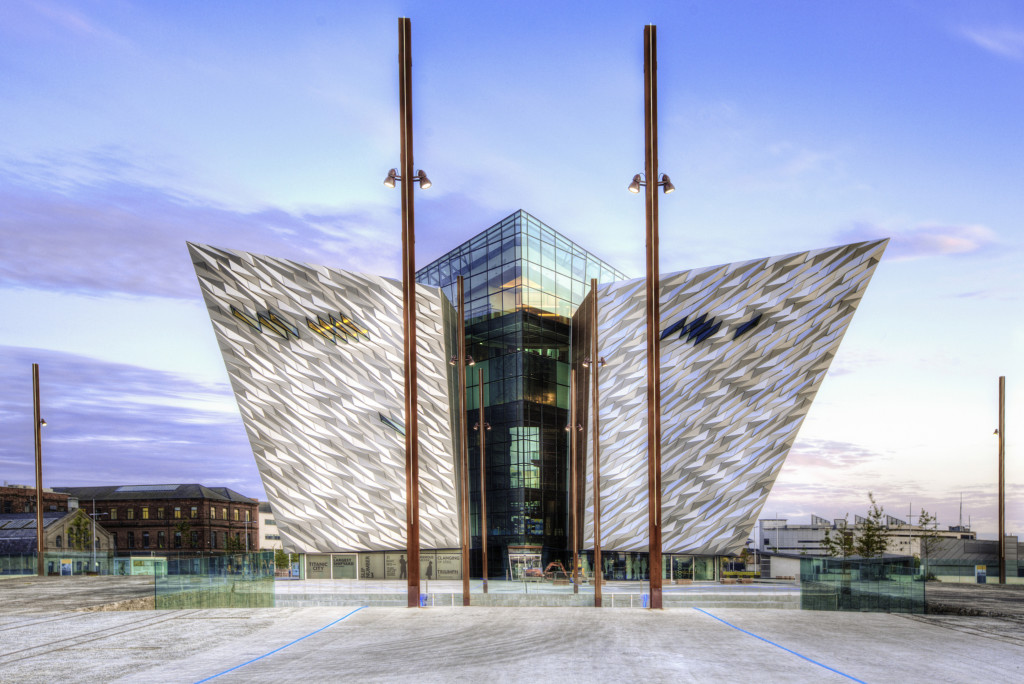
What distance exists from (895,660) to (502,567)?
42.7 meters

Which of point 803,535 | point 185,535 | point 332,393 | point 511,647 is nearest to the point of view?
point 511,647

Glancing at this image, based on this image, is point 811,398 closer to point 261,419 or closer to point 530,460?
point 530,460

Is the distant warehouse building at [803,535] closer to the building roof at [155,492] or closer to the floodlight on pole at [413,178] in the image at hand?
the building roof at [155,492]

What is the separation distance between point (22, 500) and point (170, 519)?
59.7 ft

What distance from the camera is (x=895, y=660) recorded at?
331 inches

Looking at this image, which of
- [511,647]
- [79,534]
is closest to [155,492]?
[79,534]

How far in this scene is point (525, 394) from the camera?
163 feet

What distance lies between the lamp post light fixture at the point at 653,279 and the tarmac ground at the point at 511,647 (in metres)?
1.38

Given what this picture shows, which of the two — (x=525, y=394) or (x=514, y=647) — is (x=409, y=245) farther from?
(x=525, y=394)

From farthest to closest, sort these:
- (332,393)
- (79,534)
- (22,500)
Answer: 1. (22,500)
2. (79,534)
3. (332,393)

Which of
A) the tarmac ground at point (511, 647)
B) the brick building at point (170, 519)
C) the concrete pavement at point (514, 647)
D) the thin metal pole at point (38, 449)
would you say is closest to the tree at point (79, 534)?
the brick building at point (170, 519)

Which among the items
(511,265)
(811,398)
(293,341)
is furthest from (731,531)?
(293,341)

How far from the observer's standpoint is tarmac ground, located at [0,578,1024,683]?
769 centimetres

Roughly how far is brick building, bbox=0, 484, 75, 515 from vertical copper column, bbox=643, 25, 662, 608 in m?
106
